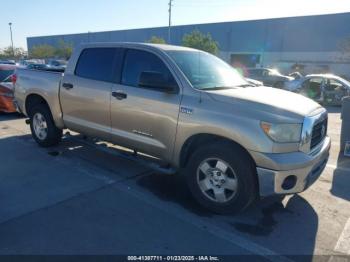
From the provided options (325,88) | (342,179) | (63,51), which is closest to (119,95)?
(342,179)

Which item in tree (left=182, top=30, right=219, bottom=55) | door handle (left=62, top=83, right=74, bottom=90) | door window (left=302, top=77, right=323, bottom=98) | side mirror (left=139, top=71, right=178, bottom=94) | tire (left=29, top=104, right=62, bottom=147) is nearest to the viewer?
side mirror (left=139, top=71, right=178, bottom=94)

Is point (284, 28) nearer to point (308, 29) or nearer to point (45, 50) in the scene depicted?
point (308, 29)

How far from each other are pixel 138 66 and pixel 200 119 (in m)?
1.39

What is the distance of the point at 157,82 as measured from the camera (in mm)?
3971

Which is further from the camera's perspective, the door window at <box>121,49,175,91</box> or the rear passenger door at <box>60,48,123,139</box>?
the rear passenger door at <box>60,48,123,139</box>

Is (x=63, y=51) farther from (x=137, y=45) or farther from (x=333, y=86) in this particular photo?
(x=137, y=45)

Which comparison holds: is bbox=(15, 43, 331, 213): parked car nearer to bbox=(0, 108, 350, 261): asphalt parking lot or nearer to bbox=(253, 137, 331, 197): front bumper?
bbox=(253, 137, 331, 197): front bumper

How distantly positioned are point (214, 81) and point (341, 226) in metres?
2.32

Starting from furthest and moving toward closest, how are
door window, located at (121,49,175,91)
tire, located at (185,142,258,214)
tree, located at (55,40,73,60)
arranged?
1. tree, located at (55,40,73,60)
2. door window, located at (121,49,175,91)
3. tire, located at (185,142,258,214)

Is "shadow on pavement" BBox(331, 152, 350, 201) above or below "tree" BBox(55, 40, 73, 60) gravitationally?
below

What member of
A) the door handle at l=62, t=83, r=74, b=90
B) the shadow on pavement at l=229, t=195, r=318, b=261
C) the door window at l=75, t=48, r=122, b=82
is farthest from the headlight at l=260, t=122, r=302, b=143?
the door handle at l=62, t=83, r=74, b=90

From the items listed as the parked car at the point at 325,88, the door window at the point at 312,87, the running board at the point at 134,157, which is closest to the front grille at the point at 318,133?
the running board at the point at 134,157

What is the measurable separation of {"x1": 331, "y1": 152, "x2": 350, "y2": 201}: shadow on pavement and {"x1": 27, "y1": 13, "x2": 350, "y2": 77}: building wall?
126ft

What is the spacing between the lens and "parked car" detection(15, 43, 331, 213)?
11.1 ft
